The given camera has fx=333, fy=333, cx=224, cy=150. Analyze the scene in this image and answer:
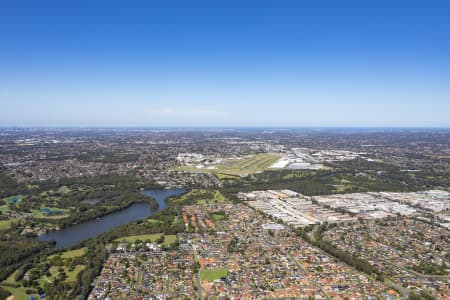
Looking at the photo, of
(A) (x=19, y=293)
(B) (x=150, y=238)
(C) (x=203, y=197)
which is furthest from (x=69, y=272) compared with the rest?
(C) (x=203, y=197)

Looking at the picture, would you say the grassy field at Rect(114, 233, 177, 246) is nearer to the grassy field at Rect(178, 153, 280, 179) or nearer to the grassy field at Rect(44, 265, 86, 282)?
the grassy field at Rect(44, 265, 86, 282)

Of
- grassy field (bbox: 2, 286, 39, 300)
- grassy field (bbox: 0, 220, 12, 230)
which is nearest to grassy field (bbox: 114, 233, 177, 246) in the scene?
grassy field (bbox: 2, 286, 39, 300)

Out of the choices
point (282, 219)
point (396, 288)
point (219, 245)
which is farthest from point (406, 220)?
point (219, 245)

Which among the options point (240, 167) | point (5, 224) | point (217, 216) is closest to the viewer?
point (5, 224)

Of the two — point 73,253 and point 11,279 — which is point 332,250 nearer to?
point 73,253

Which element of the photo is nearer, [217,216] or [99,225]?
[99,225]

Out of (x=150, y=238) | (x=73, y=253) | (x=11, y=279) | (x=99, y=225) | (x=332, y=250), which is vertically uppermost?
(x=332, y=250)
